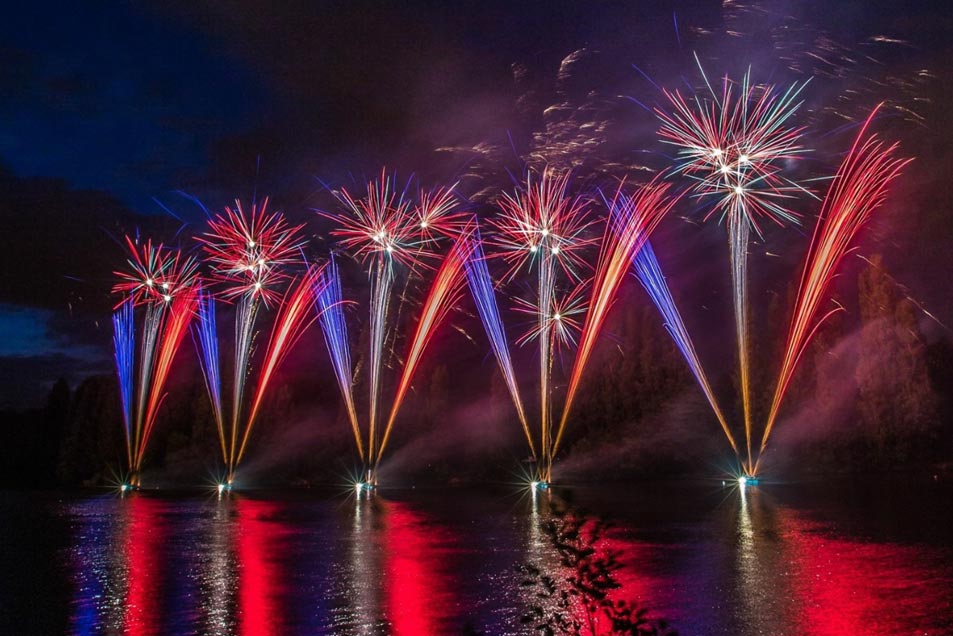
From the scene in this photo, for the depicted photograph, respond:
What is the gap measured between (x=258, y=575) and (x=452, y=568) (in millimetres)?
3022

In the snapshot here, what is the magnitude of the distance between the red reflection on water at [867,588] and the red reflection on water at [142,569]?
7.52 metres

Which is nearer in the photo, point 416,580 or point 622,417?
point 416,580

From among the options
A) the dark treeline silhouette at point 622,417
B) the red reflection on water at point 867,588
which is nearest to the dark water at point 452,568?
the red reflection on water at point 867,588

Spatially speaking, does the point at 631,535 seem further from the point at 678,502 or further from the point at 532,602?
the point at 678,502

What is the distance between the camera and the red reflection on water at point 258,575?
1047cm

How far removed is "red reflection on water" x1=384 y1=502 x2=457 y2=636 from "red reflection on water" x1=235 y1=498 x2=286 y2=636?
1.46 meters

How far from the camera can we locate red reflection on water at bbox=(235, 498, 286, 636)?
10.5 meters

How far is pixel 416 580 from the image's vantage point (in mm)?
13414

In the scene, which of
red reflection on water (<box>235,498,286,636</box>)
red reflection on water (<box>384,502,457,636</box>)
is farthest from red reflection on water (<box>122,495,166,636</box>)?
red reflection on water (<box>384,502,457,636</box>)

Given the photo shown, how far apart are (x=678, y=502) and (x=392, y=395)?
34583 mm

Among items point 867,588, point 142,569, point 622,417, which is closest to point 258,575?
point 142,569

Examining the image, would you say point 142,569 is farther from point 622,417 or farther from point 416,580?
point 622,417

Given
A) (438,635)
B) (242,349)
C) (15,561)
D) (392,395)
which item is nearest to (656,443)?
(392,395)

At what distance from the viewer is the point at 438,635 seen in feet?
31.7
